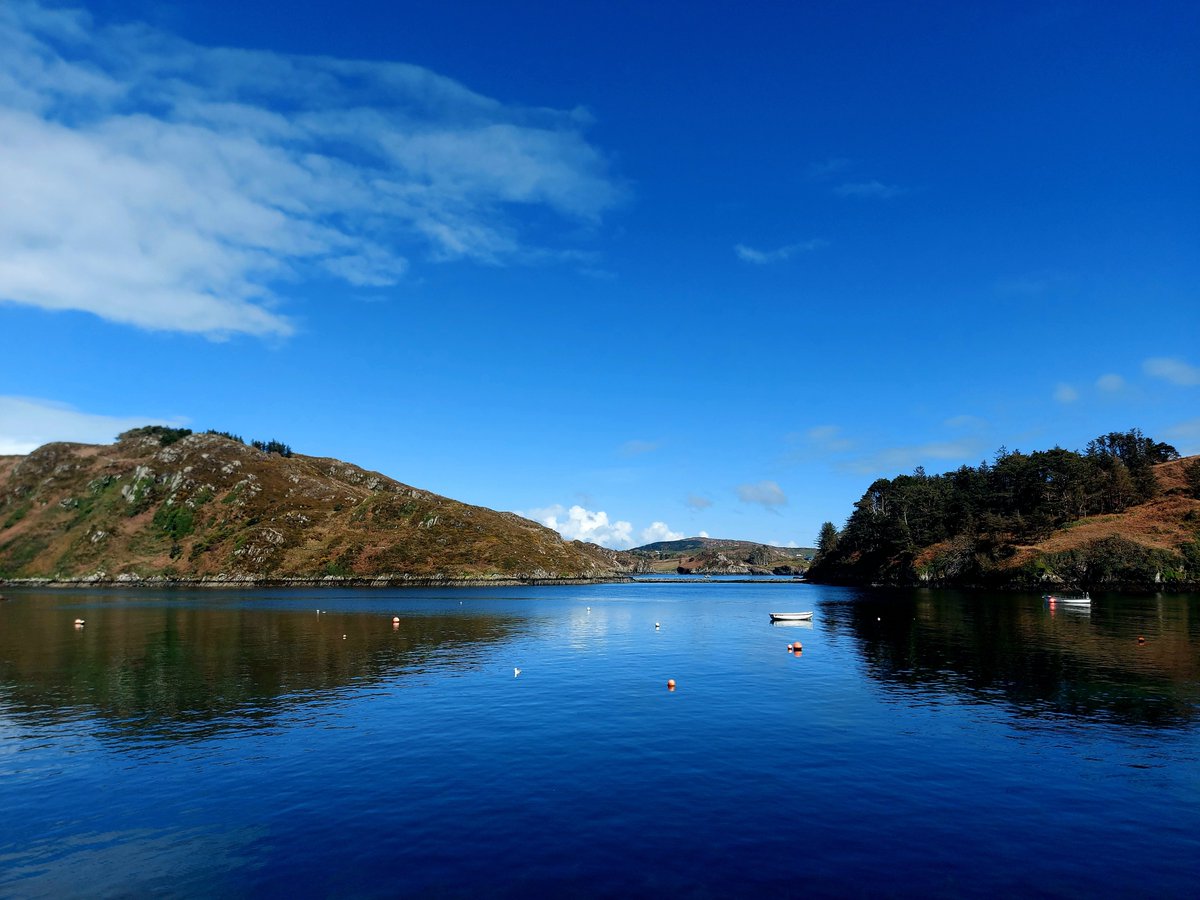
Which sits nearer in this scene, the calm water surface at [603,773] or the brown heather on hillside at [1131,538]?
the calm water surface at [603,773]

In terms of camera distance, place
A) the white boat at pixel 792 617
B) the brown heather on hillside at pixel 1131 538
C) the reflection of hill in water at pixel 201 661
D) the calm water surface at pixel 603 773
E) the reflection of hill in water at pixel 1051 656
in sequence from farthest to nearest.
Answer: the brown heather on hillside at pixel 1131 538
the white boat at pixel 792 617
the reflection of hill in water at pixel 1051 656
the reflection of hill in water at pixel 201 661
the calm water surface at pixel 603 773

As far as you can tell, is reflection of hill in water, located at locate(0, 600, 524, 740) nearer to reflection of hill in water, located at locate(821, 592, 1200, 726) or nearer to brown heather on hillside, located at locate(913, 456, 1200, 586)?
reflection of hill in water, located at locate(821, 592, 1200, 726)

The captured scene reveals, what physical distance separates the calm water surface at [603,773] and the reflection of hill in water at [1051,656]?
480 mm

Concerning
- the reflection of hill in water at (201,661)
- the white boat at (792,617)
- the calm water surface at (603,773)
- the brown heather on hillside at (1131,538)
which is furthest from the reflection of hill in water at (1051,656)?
the reflection of hill in water at (201,661)

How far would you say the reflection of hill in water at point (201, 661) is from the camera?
4761cm

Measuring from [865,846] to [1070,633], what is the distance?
272ft

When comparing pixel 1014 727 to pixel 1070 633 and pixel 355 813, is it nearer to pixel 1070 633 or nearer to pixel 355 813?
pixel 355 813

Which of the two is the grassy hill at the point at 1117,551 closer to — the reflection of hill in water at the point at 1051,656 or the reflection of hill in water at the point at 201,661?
the reflection of hill in water at the point at 1051,656

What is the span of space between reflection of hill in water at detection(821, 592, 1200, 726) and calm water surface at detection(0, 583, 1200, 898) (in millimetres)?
480

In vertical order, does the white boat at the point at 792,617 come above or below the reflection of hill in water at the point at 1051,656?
below

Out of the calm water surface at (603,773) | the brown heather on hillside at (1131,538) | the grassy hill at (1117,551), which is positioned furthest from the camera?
the brown heather on hillside at (1131,538)

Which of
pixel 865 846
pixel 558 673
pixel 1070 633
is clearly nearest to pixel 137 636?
pixel 558 673

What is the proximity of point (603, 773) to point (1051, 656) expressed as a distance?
59.3 m

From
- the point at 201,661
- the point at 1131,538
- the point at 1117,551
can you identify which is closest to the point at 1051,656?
the point at 201,661
